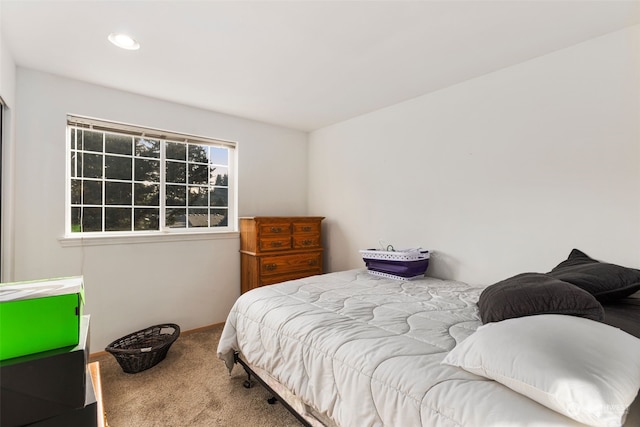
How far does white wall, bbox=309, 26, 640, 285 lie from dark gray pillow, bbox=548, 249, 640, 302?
0.93 feet

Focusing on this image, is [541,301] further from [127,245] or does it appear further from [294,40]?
[127,245]

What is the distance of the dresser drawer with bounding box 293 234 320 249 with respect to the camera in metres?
3.46

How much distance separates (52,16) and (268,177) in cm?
231

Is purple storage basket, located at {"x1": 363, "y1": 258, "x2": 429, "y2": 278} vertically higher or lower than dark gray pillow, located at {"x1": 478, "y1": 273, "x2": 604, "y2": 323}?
lower

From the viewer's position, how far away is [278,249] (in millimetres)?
3311

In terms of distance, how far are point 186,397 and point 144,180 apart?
2.04 m

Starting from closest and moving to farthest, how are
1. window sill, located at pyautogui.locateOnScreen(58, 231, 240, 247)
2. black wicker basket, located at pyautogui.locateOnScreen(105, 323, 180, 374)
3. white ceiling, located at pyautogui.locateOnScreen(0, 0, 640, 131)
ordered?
white ceiling, located at pyautogui.locateOnScreen(0, 0, 640, 131) → black wicker basket, located at pyautogui.locateOnScreen(105, 323, 180, 374) → window sill, located at pyautogui.locateOnScreen(58, 231, 240, 247)

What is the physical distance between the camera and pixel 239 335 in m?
2.01

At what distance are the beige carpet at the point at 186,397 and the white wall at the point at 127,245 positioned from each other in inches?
21.8

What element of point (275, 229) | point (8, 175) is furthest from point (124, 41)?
point (275, 229)

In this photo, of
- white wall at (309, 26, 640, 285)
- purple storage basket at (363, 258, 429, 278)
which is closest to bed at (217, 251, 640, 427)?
white wall at (309, 26, 640, 285)

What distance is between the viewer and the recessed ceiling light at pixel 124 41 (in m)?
1.88

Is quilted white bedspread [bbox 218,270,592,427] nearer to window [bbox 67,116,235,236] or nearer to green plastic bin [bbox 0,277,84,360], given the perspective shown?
green plastic bin [bbox 0,277,84,360]

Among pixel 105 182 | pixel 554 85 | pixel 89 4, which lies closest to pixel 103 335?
pixel 105 182
